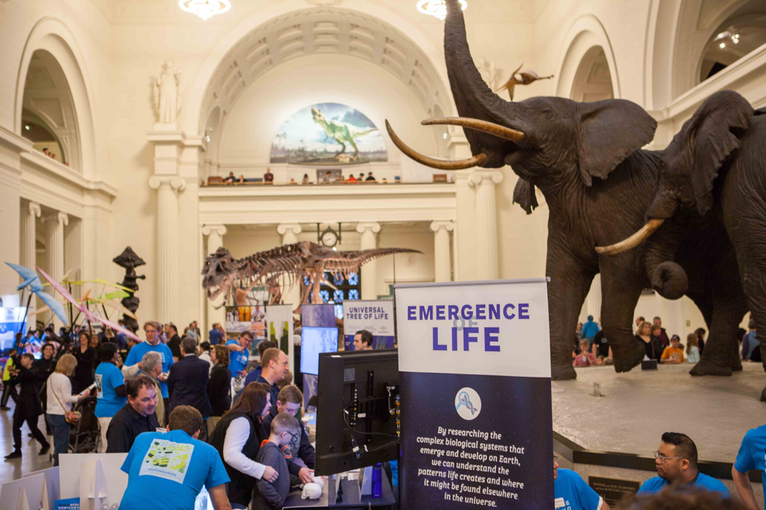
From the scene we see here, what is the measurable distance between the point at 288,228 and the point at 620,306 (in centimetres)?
1886

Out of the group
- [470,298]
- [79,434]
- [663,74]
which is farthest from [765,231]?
[663,74]

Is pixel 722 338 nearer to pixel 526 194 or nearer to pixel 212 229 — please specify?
pixel 526 194

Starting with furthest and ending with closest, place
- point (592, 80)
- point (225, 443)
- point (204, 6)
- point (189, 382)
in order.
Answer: point (592, 80), point (204, 6), point (189, 382), point (225, 443)

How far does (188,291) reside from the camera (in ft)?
74.8

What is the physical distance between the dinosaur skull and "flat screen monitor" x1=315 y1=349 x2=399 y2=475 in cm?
1171

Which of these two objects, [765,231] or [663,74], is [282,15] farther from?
[765,231]

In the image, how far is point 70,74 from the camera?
21.2 meters

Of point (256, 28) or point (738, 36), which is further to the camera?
point (256, 28)

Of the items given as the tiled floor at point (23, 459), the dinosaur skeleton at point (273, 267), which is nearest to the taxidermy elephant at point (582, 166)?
the tiled floor at point (23, 459)

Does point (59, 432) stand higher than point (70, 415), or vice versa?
point (70, 415)

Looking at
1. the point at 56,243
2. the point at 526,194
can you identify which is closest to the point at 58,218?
the point at 56,243

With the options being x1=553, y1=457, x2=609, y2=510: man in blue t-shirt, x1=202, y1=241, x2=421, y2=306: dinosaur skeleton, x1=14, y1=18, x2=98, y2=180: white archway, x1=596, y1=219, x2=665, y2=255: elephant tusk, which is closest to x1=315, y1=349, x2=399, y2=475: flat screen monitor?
x1=553, y1=457, x2=609, y2=510: man in blue t-shirt

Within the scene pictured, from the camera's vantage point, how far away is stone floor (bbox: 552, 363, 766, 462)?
3604 mm

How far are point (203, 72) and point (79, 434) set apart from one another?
62.2 ft
